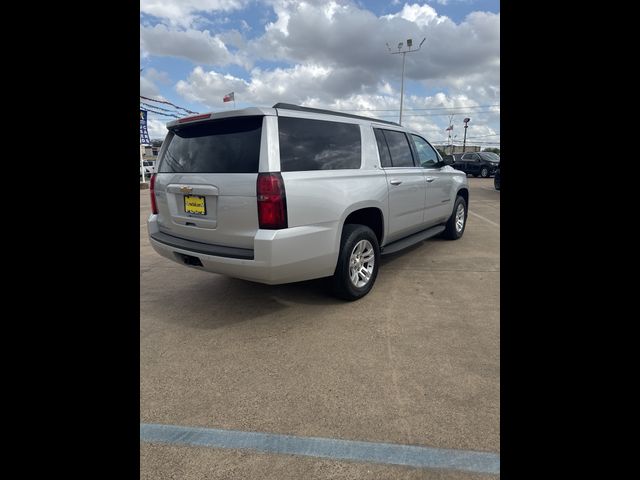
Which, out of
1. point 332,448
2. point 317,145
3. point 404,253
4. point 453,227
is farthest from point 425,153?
point 332,448

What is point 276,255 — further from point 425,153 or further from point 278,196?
point 425,153

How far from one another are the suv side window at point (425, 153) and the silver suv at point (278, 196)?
1105mm

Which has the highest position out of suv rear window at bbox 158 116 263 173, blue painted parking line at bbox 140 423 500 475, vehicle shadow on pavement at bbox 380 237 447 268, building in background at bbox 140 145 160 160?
building in background at bbox 140 145 160 160

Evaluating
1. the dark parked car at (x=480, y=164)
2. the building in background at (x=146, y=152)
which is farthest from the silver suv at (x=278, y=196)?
the building in background at (x=146, y=152)

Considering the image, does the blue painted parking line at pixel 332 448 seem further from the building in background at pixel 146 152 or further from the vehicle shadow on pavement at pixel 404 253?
the building in background at pixel 146 152

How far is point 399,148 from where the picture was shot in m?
4.64

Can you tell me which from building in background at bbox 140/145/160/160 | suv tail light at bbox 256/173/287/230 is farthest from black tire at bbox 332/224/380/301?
building in background at bbox 140/145/160/160

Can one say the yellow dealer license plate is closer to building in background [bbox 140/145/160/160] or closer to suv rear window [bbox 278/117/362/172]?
suv rear window [bbox 278/117/362/172]

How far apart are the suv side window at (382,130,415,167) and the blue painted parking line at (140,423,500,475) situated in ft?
10.8

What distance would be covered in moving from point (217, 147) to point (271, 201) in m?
0.84

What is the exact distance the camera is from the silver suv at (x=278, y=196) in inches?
113

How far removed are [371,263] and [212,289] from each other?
1969mm

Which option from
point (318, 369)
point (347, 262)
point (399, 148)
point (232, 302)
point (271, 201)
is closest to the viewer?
point (318, 369)

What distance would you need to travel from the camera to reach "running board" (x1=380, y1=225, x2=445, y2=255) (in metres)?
4.23
